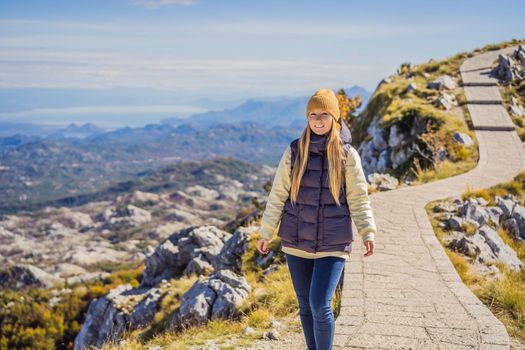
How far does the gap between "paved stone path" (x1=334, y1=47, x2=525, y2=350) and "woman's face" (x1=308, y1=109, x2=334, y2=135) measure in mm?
2692

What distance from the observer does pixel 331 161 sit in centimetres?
436

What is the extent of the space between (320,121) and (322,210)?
907 millimetres

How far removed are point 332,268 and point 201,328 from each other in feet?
13.2

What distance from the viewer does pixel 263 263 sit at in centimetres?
1148

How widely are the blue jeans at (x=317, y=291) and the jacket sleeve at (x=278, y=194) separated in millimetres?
394

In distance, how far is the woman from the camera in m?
4.35

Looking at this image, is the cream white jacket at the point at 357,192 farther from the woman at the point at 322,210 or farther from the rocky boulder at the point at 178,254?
the rocky boulder at the point at 178,254

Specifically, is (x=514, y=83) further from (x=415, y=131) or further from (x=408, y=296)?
(x=408, y=296)

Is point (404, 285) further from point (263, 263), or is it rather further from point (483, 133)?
point (483, 133)

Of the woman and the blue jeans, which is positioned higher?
the woman

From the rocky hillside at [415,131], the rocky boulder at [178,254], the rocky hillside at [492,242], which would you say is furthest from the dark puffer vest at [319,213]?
the rocky boulder at [178,254]

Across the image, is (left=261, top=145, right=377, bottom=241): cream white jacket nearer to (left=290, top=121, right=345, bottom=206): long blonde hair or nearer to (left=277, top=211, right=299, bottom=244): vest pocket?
(left=290, top=121, right=345, bottom=206): long blonde hair

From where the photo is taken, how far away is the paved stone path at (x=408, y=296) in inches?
214

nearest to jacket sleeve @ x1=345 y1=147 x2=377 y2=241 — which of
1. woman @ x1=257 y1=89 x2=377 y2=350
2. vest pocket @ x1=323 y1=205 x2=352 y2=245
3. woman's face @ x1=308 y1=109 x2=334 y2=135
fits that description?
woman @ x1=257 y1=89 x2=377 y2=350
